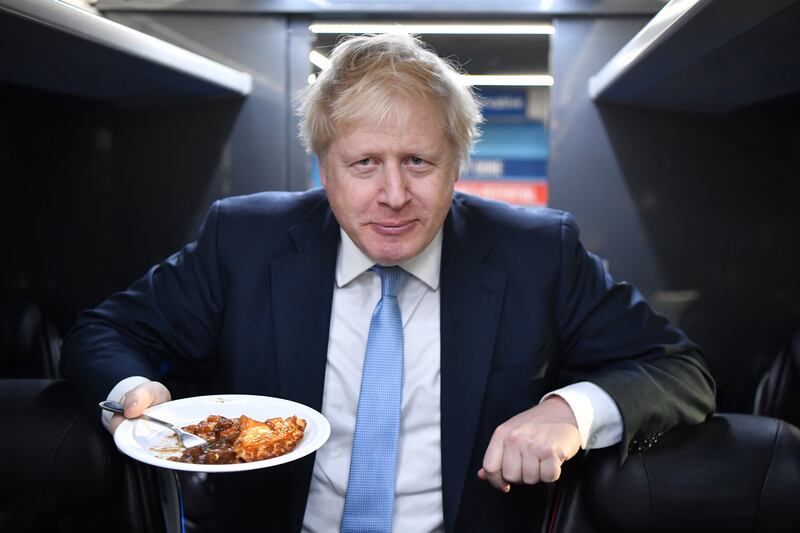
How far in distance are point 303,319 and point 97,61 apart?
88cm

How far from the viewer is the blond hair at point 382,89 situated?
1520 millimetres

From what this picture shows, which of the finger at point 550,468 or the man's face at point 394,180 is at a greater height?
the man's face at point 394,180

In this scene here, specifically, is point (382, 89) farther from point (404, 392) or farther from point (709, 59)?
point (709, 59)

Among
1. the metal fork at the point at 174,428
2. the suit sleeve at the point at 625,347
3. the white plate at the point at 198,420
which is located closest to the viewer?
the white plate at the point at 198,420

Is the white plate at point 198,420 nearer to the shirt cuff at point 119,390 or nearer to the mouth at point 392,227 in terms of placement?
the shirt cuff at point 119,390

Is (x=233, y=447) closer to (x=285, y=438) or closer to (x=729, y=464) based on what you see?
(x=285, y=438)

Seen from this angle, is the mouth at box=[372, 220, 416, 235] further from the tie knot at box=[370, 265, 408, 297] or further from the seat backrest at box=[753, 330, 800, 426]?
the seat backrest at box=[753, 330, 800, 426]

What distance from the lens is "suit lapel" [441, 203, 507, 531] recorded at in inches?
60.7

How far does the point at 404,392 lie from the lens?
160 centimetres

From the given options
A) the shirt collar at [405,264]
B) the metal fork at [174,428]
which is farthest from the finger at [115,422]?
the shirt collar at [405,264]

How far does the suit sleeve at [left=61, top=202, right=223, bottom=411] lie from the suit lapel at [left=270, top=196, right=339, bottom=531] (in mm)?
203

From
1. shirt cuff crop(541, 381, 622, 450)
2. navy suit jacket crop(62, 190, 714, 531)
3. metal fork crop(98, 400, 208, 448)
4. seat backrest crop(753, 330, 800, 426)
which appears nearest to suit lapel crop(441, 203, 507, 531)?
navy suit jacket crop(62, 190, 714, 531)

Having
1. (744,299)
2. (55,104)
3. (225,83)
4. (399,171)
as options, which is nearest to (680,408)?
(399,171)

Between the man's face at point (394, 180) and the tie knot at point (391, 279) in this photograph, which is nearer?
the man's face at point (394, 180)
